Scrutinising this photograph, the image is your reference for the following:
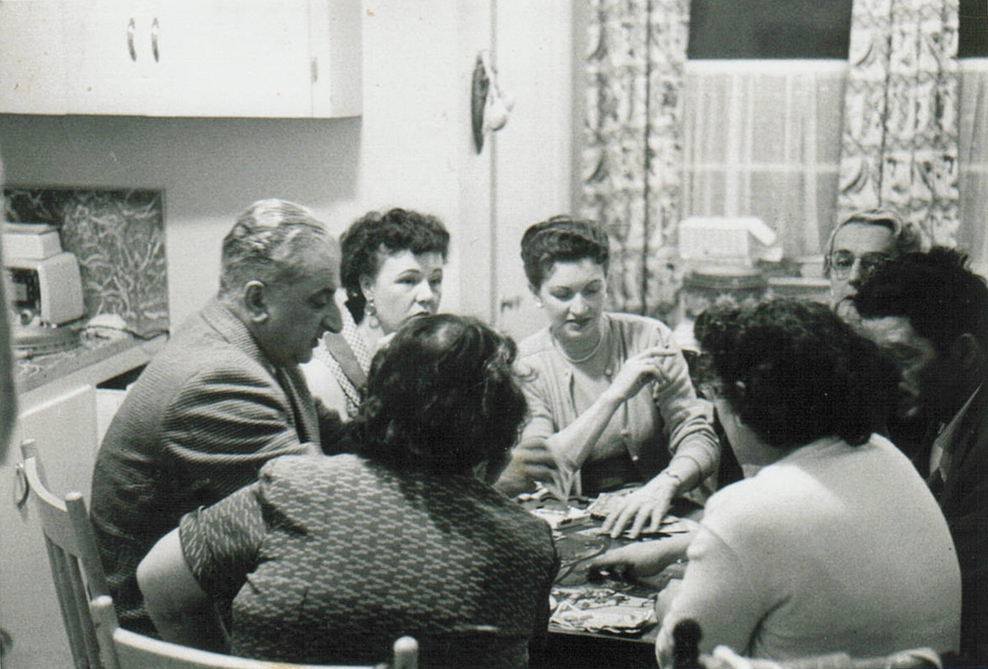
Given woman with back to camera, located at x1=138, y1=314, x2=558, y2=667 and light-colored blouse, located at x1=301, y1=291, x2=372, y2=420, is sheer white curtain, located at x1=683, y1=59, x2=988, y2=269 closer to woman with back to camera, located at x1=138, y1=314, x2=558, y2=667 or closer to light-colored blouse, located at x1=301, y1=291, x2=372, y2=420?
light-colored blouse, located at x1=301, y1=291, x2=372, y2=420

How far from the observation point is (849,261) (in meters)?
2.42

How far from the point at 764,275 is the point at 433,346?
9.10 feet

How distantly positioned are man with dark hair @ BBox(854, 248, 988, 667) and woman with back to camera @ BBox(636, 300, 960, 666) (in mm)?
206

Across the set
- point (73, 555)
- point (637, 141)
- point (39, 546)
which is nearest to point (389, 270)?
point (73, 555)

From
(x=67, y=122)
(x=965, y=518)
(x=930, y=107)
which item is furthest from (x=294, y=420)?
(x=930, y=107)

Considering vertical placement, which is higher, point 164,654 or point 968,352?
point 968,352

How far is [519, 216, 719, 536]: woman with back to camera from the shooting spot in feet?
6.89

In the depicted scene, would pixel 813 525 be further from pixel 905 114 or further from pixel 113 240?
pixel 905 114

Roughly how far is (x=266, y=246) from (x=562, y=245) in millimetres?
936

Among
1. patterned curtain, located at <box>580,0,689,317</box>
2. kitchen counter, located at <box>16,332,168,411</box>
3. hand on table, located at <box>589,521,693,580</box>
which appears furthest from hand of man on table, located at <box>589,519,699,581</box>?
patterned curtain, located at <box>580,0,689,317</box>

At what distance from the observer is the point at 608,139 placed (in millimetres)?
3715

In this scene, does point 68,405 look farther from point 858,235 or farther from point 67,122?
point 858,235

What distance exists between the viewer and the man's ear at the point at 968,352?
157 cm

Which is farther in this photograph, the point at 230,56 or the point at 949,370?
the point at 230,56
